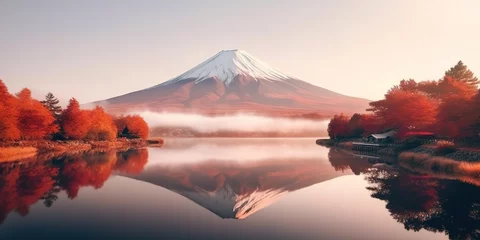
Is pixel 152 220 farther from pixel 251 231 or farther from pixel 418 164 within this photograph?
pixel 418 164

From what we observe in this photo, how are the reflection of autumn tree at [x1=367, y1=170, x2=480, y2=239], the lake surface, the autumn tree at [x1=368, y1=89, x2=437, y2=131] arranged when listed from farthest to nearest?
the autumn tree at [x1=368, y1=89, x2=437, y2=131], the reflection of autumn tree at [x1=367, y1=170, x2=480, y2=239], the lake surface

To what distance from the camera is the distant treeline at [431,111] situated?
45.0m

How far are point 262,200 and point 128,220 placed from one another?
9.18 meters

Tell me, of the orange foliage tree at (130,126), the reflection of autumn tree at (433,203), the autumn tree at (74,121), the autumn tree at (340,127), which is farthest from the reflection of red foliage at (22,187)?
the autumn tree at (340,127)

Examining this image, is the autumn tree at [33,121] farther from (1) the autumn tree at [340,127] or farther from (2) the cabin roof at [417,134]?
(1) the autumn tree at [340,127]

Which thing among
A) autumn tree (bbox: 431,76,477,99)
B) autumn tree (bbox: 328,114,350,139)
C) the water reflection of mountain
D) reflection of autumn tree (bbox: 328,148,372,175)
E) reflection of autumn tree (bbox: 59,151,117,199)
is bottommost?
the water reflection of mountain

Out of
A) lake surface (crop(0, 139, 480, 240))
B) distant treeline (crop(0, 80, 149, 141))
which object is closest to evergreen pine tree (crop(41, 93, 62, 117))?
distant treeline (crop(0, 80, 149, 141))

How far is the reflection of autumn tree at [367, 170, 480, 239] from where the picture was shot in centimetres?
1706

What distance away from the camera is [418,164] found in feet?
150

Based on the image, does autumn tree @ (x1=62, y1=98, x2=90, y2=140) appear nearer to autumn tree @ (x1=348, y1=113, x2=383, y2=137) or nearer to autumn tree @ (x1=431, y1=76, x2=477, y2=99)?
autumn tree @ (x1=348, y1=113, x2=383, y2=137)

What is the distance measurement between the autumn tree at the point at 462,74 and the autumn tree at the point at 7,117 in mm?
94377

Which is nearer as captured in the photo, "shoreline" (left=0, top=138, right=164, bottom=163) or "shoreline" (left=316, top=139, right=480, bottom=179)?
"shoreline" (left=316, top=139, right=480, bottom=179)

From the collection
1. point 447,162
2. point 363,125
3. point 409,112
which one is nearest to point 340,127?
point 363,125

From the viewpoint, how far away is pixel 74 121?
77.2 m
